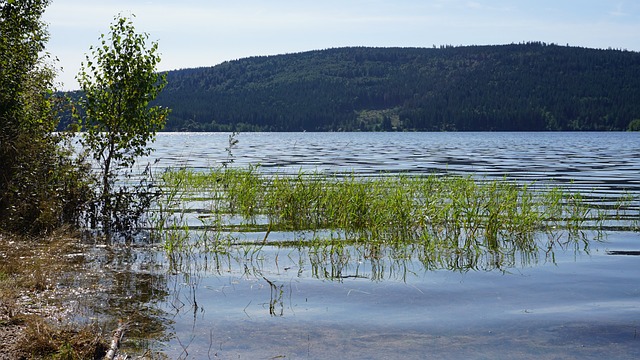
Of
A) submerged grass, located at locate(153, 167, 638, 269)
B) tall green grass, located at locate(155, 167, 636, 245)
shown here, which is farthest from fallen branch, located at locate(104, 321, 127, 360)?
tall green grass, located at locate(155, 167, 636, 245)

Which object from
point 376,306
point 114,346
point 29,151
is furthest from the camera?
point 29,151

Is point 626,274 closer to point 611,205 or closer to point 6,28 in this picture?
point 611,205

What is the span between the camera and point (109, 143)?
16.0 metres

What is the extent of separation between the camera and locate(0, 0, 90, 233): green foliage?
14.0 m

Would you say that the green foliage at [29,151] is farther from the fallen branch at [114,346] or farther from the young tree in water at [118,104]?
the fallen branch at [114,346]

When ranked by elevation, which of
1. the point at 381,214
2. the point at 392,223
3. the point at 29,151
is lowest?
the point at 392,223

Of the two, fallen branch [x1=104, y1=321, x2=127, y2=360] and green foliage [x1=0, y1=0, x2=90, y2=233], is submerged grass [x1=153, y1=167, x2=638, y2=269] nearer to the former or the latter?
green foliage [x1=0, y1=0, x2=90, y2=233]

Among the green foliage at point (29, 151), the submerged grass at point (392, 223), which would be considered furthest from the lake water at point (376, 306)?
the green foliage at point (29, 151)

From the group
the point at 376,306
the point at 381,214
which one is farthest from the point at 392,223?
the point at 376,306

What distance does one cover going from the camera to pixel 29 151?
14.5 meters

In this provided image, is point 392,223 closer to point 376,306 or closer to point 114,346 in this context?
point 376,306

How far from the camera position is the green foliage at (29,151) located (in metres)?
14.0

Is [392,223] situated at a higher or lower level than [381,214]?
lower

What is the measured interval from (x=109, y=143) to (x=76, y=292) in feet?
23.5
